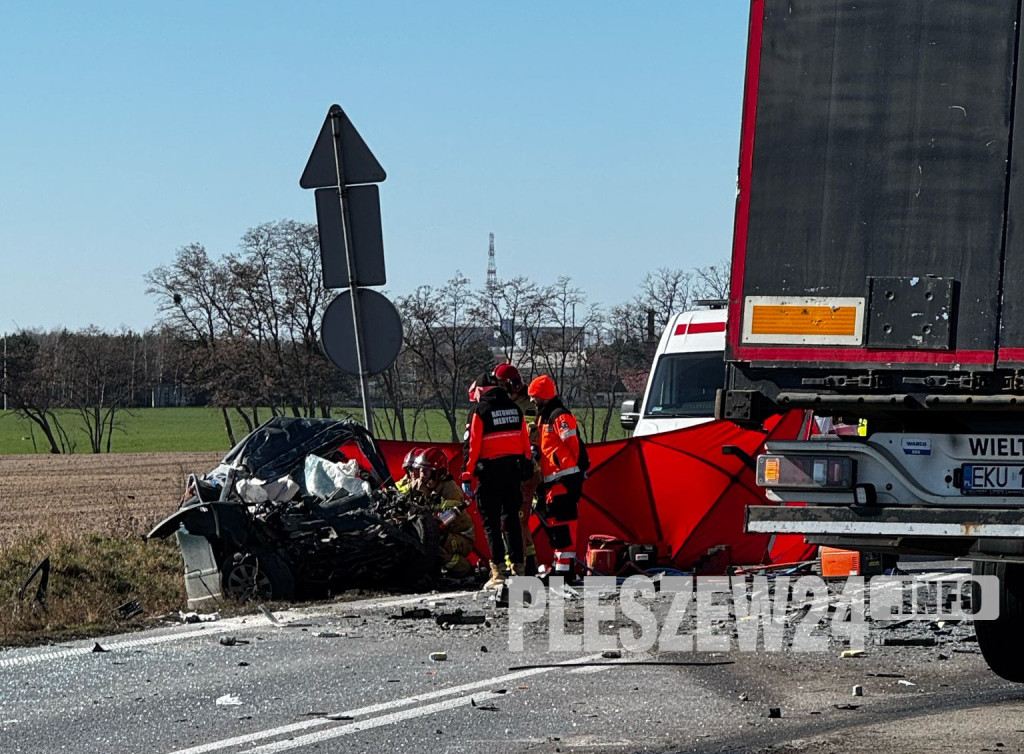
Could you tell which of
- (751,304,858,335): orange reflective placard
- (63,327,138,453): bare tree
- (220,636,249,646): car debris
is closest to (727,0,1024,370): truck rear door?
(751,304,858,335): orange reflective placard

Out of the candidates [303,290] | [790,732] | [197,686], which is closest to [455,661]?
[197,686]

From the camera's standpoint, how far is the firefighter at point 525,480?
11984 mm

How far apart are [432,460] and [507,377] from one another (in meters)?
0.95

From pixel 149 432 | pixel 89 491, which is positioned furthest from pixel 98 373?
pixel 89 491

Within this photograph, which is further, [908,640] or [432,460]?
[432,460]

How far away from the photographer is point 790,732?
655cm

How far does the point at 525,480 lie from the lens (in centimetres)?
1188

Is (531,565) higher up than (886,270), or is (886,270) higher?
(886,270)

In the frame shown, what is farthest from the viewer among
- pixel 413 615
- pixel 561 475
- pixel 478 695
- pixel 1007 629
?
pixel 561 475

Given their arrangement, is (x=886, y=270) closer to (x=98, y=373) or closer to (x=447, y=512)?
(x=447, y=512)

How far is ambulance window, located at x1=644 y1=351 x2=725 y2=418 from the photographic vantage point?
15156mm

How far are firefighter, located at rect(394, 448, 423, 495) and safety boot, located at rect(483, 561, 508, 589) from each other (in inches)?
36.5

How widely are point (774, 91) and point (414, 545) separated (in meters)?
5.55

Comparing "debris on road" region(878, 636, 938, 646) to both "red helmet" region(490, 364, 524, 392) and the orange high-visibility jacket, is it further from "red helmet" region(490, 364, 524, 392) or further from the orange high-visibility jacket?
"red helmet" region(490, 364, 524, 392)
